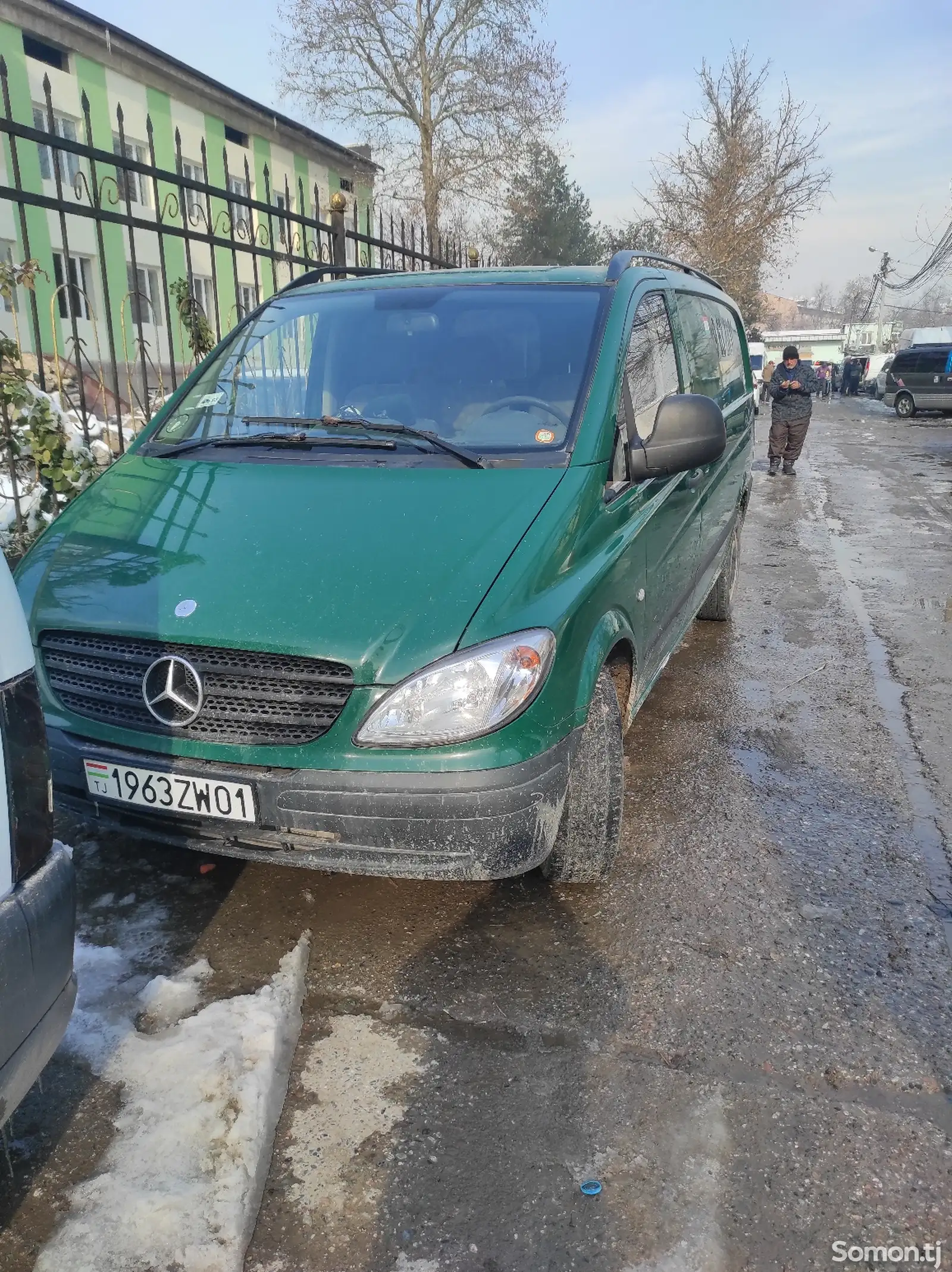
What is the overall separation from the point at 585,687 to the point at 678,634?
169 centimetres

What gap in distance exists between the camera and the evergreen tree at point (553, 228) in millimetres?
35094

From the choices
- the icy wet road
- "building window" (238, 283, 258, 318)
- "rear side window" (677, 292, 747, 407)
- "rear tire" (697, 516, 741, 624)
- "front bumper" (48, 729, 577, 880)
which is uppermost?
"building window" (238, 283, 258, 318)

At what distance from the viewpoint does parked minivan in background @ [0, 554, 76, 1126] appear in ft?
4.99

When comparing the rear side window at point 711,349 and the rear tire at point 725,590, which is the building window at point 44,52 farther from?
the rear tire at point 725,590

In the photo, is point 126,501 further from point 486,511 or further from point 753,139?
point 753,139

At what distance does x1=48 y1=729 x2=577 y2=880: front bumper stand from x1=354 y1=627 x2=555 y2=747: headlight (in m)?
0.10

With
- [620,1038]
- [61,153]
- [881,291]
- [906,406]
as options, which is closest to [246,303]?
[620,1038]

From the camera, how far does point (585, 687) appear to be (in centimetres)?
260

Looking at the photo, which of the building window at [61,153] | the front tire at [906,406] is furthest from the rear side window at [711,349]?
the front tire at [906,406]

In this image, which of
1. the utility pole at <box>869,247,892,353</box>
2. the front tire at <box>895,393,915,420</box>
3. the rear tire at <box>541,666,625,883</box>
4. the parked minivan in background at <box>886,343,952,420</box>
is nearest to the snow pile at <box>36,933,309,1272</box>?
the rear tire at <box>541,666,625,883</box>

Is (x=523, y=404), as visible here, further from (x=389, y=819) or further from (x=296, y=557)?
(x=389, y=819)

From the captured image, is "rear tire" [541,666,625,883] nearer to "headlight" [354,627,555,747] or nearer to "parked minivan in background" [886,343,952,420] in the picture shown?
"headlight" [354,627,555,747]

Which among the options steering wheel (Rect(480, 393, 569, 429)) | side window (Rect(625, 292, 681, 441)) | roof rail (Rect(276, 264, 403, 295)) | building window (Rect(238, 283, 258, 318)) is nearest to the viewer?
steering wheel (Rect(480, 393, 569, 429))

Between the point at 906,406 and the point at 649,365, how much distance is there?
28.6m
